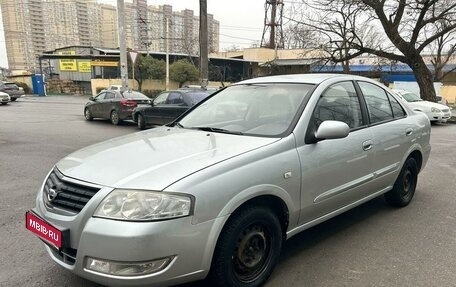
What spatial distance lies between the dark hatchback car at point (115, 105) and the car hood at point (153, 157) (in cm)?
1154

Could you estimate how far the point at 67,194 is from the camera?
2.77 m

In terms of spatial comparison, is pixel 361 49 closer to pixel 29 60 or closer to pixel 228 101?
pixel 228 101

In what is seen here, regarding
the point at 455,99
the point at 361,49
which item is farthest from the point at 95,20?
the point at 455,99

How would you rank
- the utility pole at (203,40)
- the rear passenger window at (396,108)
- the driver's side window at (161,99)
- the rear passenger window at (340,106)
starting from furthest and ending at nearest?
1. the utility pole at (203,40)
2. the driver's side window at (161,99)
3. the rear passenger window at (396,108)
4. the rear passenger window at (340,106)

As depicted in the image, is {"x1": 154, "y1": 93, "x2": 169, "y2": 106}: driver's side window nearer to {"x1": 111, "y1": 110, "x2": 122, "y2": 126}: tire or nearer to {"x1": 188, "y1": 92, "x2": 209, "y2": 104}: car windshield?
{"x1": 188, "y1": 92, "x2": 209, "y2": 104}: car windshield

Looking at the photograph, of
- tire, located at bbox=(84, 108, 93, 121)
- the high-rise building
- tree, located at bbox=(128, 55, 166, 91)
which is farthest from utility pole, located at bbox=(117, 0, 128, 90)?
tree, located at bbox=(128, 55, 166, 91)

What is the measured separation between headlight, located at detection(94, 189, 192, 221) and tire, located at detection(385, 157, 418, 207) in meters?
3.29

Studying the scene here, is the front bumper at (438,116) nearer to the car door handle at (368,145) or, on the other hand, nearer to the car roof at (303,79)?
the car roof at (303,79)

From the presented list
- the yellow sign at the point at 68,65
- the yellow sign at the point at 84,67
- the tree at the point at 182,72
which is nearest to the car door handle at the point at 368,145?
the tree at the point at 182,72

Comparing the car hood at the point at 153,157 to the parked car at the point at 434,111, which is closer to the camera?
the car hood at the point at 153,157

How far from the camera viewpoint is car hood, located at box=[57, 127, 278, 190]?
2647 mm

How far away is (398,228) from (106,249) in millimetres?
3237

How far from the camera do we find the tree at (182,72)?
39.0m

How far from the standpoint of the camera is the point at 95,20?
4653cm
